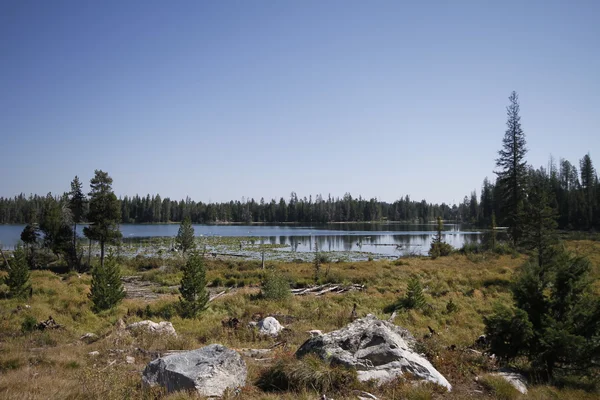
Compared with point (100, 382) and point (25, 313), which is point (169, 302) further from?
point (100, 382)

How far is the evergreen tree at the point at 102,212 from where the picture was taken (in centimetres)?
3503

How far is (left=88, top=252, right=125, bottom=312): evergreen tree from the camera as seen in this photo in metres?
16.3

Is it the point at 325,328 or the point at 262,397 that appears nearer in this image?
the point at 262,397

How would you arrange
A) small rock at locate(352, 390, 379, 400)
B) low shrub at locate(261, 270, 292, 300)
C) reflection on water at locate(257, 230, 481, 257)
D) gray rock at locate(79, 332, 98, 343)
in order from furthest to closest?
reflection on water at locate(257, 230, 481, 257), low shrub at locate(261, 270, 292, 300), gray rock at locate(79, 332, 98, 343), small rock at locate(352, 390, 379, 400)

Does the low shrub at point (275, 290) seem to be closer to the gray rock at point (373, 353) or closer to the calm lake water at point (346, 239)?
the gray rock at point (373, 353)

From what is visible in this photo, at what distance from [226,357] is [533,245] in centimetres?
2116

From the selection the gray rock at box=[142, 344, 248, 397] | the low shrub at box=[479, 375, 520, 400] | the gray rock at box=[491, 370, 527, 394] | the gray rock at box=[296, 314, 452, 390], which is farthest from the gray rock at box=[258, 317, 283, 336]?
the gray rock at box=[491, 370, 527, 394]

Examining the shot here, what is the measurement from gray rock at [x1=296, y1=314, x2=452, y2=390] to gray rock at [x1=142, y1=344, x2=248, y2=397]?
1.71 meters

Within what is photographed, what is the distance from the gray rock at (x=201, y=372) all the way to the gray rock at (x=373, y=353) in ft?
5.61

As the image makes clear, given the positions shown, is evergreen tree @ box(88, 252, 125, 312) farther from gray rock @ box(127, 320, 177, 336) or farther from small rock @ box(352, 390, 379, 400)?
small rock @ box(352, 390, 379, 400)

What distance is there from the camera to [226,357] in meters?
6.83

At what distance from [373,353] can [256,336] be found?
5070mm

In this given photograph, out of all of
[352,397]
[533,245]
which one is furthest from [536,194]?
[352,397]

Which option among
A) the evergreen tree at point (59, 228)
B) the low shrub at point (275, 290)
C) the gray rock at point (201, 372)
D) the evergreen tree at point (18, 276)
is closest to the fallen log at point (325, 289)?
the low shrub at point (275, 290)
